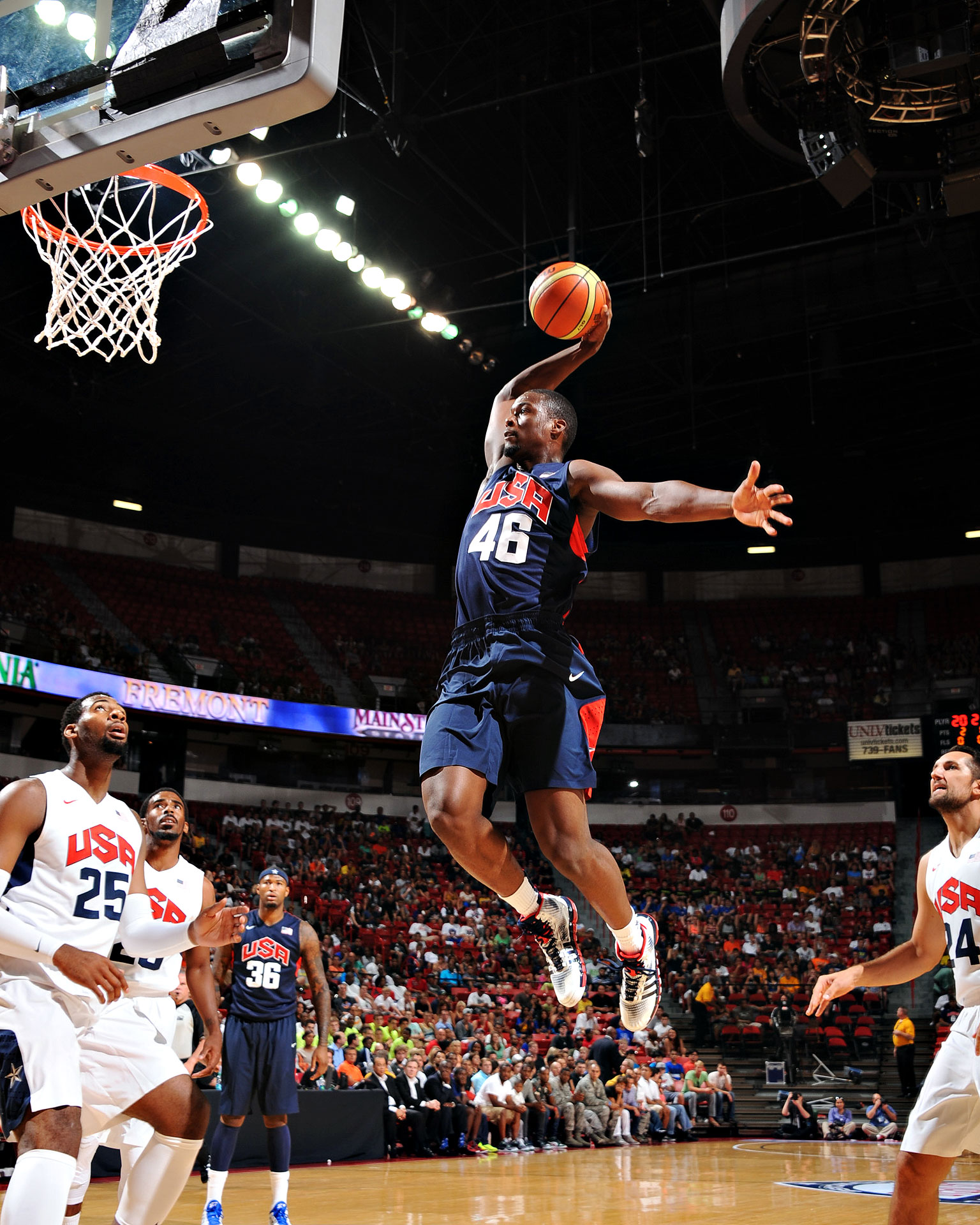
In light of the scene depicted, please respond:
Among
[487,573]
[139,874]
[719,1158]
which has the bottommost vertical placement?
[719,1158]

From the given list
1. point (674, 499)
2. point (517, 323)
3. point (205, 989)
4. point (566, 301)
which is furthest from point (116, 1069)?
point (517, 323)

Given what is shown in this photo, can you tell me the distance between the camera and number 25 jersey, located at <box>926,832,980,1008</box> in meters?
4.91

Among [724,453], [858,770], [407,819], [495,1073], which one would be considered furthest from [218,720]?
[858,770]

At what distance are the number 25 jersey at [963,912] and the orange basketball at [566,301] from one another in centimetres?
279

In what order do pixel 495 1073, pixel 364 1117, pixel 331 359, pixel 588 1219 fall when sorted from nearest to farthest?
pixel 588 1219 → pixel 364 1117 → pixel 495 1073 → pixel 331 359

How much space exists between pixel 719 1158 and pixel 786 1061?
19.9ft

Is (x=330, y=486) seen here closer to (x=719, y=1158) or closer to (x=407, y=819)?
(x=407, y=819)

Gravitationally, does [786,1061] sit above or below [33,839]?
below

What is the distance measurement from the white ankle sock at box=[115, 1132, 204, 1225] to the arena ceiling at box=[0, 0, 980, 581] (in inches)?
297

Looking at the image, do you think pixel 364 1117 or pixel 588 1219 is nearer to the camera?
pixel 588 1219

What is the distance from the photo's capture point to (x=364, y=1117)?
40.4 feet

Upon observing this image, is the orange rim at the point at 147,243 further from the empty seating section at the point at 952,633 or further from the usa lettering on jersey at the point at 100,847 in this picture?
the empty seating section at the point at 952,633

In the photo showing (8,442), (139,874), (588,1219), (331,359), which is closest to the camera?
(139,874)

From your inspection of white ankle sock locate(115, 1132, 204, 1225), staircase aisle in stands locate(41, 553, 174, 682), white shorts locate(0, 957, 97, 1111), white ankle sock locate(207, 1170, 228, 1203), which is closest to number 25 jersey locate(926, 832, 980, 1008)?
white ankle sock locate(115, 1132, 204, 1225)
